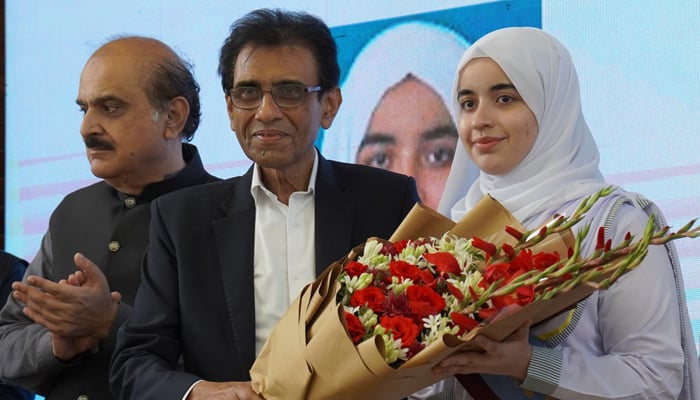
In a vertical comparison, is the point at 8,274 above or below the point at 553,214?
below

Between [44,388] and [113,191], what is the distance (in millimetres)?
590

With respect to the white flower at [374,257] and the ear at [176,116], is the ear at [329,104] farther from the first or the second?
the white flower at [374,257]

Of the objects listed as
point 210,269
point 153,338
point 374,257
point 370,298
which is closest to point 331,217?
point 210,269

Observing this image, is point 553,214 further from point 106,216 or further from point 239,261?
point 106,216

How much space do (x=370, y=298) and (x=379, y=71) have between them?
2.02m

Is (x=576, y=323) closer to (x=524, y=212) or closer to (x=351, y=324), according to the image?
(x=524, y=212)

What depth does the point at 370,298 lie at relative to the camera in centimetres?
201

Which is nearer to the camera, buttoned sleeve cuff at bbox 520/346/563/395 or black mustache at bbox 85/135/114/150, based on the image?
buttoned sleeve cuff at bbox 520/346/563/395

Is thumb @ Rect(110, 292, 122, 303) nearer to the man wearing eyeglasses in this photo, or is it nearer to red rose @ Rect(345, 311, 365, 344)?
the man wearing eyeglasses

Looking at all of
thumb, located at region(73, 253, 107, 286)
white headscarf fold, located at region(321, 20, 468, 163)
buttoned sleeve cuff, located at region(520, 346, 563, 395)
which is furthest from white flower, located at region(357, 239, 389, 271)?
white headscarf fold, located at region(321, 20, 468, 163)

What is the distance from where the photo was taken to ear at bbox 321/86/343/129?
9.41ft

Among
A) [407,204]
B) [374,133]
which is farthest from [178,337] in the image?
[374,133]

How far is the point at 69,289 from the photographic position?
286 cm

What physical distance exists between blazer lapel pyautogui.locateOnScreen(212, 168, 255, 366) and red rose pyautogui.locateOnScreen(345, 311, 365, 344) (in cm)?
61
